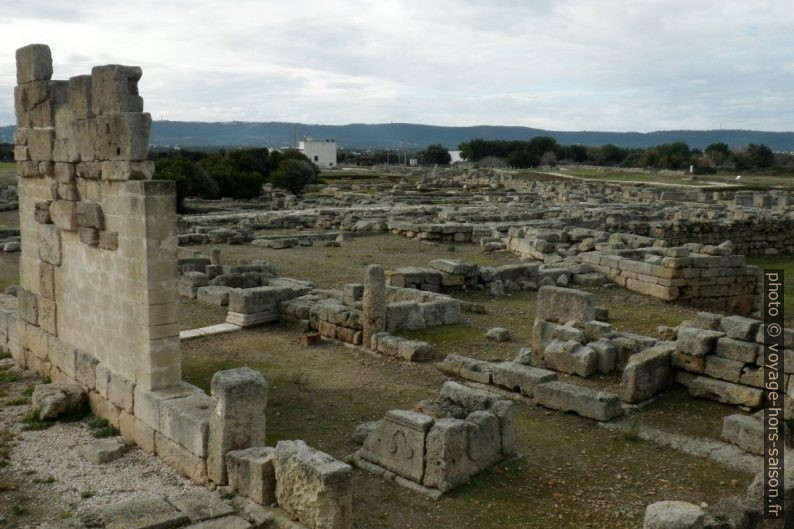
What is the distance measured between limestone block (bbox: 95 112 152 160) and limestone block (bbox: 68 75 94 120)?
581 millimetres

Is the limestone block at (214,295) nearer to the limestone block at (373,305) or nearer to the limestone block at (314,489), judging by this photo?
the limestone block at (373,305)

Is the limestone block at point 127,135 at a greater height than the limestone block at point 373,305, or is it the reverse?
the limestone block at point 127,135

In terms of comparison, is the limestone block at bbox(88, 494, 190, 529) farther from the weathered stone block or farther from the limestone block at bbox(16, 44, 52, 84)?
the limestone block at bbox(16, 44, 52, 84)

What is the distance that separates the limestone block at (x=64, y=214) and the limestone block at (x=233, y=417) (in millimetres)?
3968

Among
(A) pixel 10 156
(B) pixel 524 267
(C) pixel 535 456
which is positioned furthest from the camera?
(A) pixel 10 156

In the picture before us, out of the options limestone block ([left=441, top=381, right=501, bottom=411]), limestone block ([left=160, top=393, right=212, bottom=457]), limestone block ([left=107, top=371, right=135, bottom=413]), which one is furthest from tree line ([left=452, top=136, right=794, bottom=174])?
limestone block ([left=160, top=393, right=212, bottom=457])

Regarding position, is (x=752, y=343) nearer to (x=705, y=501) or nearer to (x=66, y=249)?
(x=705, y=501)

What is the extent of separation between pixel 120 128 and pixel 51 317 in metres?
3.85

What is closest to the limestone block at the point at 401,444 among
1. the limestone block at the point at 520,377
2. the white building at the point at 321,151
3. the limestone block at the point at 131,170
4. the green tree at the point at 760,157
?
the limestone block at the point at 520,377

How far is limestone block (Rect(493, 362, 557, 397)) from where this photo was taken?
10.4 meters

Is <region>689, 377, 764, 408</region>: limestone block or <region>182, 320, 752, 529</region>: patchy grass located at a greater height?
<region>689, 377, 764, 408</region>: limestone block

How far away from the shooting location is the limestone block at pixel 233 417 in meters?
7.31

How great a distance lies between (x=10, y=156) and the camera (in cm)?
8588

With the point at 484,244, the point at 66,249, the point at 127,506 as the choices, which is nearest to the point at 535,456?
the point at 127,506
